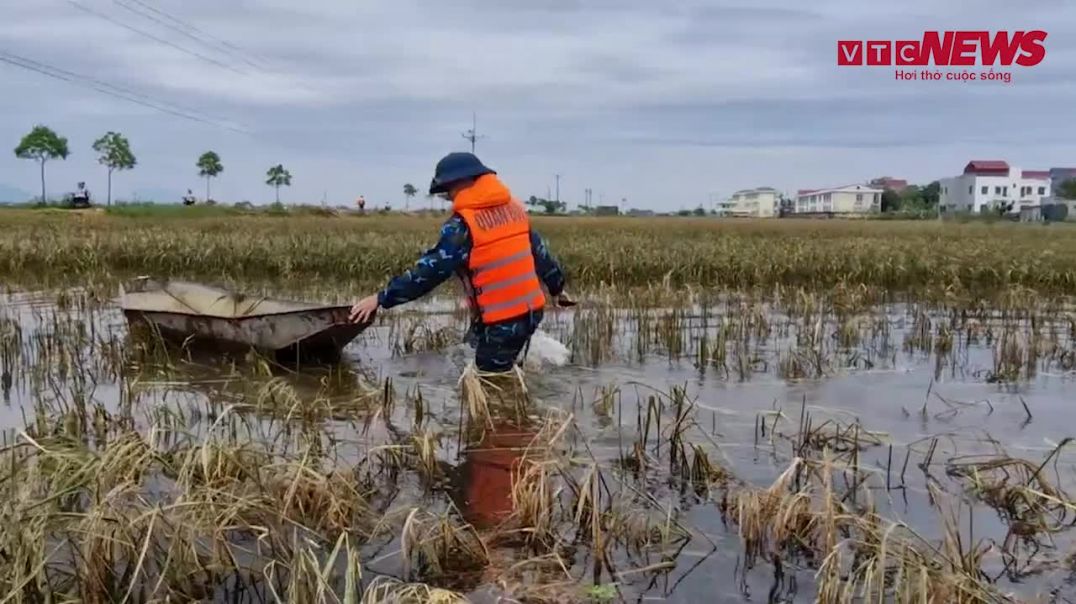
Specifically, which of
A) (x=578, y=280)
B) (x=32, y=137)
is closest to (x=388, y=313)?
(x=578, y=280)

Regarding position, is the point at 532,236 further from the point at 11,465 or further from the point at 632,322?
the point at 632,322

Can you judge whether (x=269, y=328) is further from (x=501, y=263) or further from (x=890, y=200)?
(x=890, y=200)

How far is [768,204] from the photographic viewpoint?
411 ft

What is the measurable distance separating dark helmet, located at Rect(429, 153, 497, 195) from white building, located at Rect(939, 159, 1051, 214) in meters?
90.2

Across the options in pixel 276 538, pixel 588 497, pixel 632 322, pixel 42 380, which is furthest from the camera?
pixel 632 322

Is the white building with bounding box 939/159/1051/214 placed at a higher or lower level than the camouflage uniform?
higher

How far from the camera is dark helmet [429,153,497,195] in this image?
5465mm

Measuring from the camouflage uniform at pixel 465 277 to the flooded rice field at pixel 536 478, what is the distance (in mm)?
312

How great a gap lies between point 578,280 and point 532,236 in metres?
8.22

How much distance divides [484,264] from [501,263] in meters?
0.11

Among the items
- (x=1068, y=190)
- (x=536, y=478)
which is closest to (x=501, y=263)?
(x=536, y=478)

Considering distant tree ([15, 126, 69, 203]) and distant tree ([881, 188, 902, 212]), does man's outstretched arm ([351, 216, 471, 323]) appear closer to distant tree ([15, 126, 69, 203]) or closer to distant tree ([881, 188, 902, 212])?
distant tree ([15, 126, 69, 203])

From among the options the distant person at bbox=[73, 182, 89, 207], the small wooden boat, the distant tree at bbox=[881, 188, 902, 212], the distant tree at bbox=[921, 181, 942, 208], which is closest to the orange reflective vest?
the small wooden boat

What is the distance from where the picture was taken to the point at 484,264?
5.60 meters
